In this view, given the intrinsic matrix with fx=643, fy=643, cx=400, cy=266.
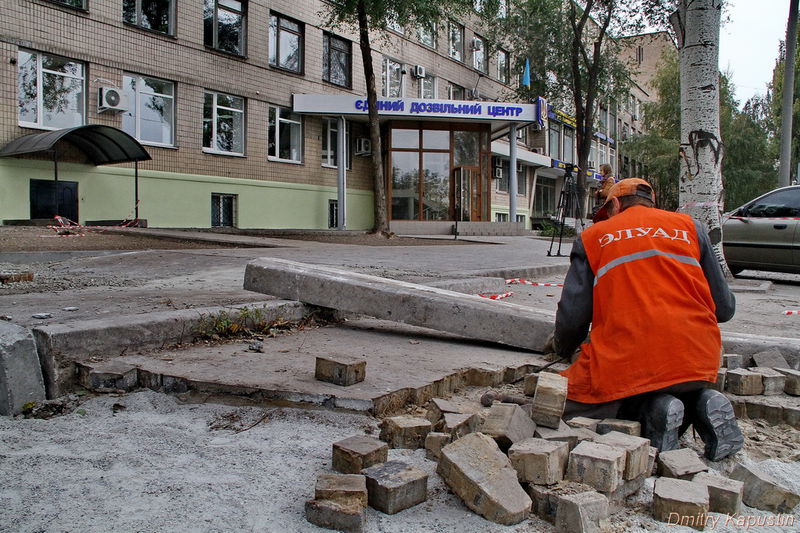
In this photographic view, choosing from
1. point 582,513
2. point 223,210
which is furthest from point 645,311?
point 223,210

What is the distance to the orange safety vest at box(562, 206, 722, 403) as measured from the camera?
269cm

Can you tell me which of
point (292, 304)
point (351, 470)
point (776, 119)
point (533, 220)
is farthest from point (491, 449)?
point (776, 119)

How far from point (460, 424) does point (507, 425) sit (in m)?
0.18

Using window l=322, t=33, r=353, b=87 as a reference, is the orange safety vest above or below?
below

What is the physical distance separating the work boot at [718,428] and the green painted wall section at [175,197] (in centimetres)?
1552

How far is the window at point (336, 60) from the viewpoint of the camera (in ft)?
75.3

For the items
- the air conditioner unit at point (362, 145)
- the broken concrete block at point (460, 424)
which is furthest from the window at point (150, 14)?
the broken concrete block at point (460, 424)

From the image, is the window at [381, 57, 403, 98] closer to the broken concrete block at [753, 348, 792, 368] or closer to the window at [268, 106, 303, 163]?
the window at [268, 106, 303, 163]

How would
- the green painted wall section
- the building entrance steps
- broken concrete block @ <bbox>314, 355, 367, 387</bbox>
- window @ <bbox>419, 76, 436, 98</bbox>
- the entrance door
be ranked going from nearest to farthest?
the building entrance steps < broken concrete block @ <bbox>314, 355, 367, 387</bbox> < the green painted wall section < the entrance door < window @ <bbox>419, 76, 436, 98</bbox>

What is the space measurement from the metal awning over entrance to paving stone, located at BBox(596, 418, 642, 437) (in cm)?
1347

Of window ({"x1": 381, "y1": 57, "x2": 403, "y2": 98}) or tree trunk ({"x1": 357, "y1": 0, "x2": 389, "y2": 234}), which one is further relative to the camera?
window ({"x1": 381, "y1": 57, "x2": 403, "y2": 98})

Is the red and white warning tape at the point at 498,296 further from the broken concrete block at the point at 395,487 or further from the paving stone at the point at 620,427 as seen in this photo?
the broken concrete block at the point at 395,487

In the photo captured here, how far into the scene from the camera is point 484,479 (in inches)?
79.0

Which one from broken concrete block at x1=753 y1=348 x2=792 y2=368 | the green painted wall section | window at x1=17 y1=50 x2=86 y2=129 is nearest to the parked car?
broken concrete block at x1=753 y1=348 x2=792 y2=368
